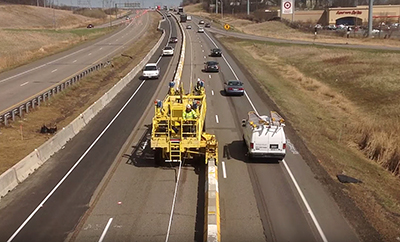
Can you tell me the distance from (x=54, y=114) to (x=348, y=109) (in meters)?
24.3

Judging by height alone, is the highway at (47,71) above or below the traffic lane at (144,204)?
above

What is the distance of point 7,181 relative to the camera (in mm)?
18328

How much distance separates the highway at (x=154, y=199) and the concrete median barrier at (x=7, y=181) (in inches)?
11.7

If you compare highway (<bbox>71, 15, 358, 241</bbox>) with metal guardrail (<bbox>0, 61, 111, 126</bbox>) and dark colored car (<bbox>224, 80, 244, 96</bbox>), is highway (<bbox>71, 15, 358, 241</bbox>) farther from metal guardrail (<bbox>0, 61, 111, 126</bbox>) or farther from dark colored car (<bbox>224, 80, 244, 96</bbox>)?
dark colored car (<bbox>224, 80, 244, 96</bbox>)

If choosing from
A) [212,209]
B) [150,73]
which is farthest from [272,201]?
[150,73]

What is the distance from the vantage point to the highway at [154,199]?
14852 millimetres

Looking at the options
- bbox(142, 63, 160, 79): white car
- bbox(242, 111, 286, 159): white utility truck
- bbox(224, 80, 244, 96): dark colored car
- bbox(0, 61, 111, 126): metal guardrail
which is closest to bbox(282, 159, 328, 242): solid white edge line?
bbox(242, 111, 286, 159): white utility truck

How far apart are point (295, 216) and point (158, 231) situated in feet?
16.1

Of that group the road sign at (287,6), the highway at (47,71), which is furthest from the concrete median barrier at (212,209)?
the road sign at (287,6)

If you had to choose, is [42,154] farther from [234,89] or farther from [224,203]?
[234,89]

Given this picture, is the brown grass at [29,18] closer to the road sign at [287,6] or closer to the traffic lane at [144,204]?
the road sign at [287,6]

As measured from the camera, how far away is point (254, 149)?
68.7 ft

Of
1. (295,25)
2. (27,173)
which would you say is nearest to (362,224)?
(27,173)

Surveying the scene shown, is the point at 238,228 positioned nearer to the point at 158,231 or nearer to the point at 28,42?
the point at 158,231
